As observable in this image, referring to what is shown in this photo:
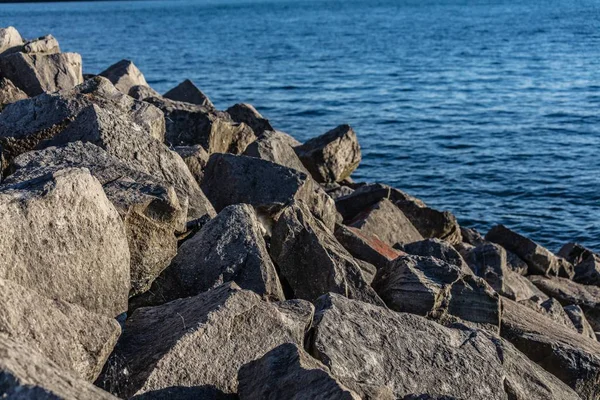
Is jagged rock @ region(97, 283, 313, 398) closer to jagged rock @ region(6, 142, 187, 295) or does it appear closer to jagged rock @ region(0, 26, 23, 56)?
jagged rock @ region(6, 142, 187, 295)

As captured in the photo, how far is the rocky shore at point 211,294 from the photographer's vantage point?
505 cm

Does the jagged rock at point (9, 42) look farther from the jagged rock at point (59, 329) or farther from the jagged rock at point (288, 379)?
the jagged rock at point (288, 379)

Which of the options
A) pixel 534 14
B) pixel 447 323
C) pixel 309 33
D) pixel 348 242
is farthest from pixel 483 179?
pixel 534 14

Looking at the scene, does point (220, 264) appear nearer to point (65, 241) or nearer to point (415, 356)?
point (65, 241)

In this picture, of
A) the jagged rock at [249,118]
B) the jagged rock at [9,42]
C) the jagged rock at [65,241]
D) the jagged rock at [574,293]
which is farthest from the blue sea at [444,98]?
the jagged rock at [65,241]

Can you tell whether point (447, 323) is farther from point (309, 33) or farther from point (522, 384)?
point (309, 33)

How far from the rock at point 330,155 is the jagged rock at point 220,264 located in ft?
28.1

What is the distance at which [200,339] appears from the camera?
5.36 meters

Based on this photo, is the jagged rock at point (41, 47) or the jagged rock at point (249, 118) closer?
the jagged rock at point (41, 47)

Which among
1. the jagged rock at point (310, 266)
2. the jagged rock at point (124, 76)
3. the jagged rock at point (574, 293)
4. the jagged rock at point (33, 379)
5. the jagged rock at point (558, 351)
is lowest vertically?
the jagged rock at point (574, 293)

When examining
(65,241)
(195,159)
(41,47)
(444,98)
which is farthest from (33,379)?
(444,98)

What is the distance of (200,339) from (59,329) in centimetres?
89

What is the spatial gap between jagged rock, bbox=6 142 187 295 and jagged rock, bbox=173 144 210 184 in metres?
2.92

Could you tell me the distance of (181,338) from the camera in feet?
17.4
